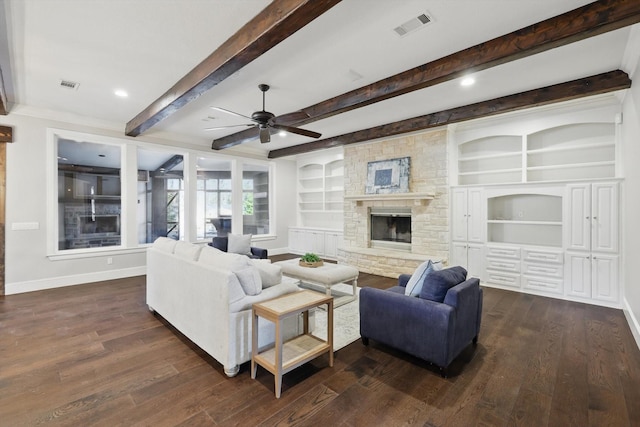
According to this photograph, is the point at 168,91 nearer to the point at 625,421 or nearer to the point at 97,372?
the point at 97,372

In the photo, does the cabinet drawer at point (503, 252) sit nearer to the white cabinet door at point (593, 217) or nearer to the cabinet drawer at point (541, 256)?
the cabinet drawer at point (541, 256)

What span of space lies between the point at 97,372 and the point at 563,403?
143 inches

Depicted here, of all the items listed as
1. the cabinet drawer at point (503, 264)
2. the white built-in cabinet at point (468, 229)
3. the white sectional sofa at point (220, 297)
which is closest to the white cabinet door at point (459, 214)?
the white built-in cabinet at point (468, 229)

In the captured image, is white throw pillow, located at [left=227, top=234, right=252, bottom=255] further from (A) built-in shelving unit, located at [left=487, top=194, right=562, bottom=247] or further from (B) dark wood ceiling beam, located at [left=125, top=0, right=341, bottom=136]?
(A) built-in shelving unit, located at [left=487, top=194, right=562, bottom=247]

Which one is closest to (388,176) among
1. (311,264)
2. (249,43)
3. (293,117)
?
(293,117)

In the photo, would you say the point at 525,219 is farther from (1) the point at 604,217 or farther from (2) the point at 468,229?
(1) the point at 604,217

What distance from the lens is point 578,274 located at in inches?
169

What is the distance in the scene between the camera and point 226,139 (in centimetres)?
671

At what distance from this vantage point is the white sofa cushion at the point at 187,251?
3.11m

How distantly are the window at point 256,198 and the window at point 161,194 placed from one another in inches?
71.4

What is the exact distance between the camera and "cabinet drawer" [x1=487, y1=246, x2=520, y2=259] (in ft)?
15.9

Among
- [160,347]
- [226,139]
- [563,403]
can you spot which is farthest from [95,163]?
[563,403]

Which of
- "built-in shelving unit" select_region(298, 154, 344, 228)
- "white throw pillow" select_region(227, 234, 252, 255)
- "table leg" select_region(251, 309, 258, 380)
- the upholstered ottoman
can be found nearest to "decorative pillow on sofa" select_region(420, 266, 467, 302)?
"table leg" select_region(251, 309, 258, 380)

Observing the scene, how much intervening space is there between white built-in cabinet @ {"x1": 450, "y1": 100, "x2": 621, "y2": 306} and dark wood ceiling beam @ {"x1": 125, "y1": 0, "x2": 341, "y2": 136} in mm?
4247
